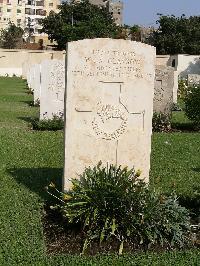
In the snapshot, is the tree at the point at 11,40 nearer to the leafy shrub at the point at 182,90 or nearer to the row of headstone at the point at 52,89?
the leafy shrub at the point at 182,90

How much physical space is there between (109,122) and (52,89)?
662 centimetres

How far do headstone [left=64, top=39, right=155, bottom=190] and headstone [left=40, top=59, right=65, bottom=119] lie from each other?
6.48 m

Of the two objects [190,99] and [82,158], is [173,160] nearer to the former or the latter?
[82,158]

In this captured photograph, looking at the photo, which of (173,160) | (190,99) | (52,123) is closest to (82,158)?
(173,160)

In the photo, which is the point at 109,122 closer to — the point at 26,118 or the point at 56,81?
the point at 56,81

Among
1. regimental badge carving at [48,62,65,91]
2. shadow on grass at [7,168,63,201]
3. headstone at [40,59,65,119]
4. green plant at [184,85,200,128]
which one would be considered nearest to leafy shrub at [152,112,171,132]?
green plant at [184,85,200,128]

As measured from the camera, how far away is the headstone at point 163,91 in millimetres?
13317

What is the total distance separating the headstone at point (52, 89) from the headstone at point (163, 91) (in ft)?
7.94

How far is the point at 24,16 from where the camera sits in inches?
4099

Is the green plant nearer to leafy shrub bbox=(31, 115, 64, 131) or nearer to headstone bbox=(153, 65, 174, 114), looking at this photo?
headstone bbox=(153, 65, 174, 114)

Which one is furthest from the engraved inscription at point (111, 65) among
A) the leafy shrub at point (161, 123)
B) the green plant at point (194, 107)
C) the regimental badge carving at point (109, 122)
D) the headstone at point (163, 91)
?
the headstone at point (163, 91)

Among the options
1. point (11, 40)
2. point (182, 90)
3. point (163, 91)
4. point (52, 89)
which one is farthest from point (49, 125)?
point (11, 40)

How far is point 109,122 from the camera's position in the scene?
5789 mm

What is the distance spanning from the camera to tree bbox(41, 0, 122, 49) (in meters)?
56.3
